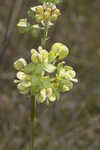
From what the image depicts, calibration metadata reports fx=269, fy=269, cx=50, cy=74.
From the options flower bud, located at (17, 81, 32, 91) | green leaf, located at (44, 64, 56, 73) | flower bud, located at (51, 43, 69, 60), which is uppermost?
flower bud, located at (51, 43, 69, 60)

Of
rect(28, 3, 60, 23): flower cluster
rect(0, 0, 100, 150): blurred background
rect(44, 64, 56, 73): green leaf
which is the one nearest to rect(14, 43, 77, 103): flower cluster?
rect(44, 64, 56, 73): green leaf

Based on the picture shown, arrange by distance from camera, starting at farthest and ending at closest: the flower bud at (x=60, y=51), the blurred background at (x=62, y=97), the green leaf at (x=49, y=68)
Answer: the blurred background at (x=62, y=97)
the flower bud at (x=60, y=51)
the green leaf at (x=49, y=68)

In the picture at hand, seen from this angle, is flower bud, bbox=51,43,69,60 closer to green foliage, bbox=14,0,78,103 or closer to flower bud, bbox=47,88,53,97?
green foliage, bbox=14,0,78,103

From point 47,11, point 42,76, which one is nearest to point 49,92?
point 42,76

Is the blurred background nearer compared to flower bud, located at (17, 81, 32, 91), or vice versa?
→ flower bud, located at (17, 81, 32, 91)

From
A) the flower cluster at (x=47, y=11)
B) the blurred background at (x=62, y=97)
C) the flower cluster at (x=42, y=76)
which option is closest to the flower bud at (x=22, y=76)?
the flower cluster at (x=42, y=76)

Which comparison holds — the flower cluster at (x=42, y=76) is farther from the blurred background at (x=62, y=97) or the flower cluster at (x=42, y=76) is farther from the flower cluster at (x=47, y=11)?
the blurred background at (x=62, y=97)
